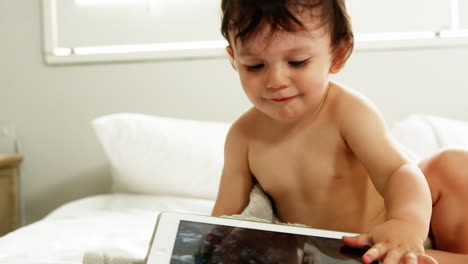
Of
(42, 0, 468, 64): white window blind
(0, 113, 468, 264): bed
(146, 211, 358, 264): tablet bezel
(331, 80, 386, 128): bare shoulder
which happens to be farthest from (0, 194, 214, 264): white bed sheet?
(42, 0, 468, 64): white window blind

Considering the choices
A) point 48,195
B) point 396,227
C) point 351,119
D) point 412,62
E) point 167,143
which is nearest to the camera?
point 396,227

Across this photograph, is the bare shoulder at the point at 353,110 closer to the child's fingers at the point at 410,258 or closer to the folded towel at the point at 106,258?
the child's fingers at the point at 410,258

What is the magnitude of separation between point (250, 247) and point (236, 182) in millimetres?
378

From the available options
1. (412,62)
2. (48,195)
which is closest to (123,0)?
(48,195)

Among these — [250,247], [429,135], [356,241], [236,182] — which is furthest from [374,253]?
[429,135]

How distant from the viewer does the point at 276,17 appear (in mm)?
704

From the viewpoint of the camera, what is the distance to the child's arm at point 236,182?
2.99ft

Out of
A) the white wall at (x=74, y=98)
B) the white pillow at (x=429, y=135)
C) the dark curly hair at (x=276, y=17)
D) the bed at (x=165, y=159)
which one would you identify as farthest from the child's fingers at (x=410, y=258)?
the white wall at (x=74, y=98)

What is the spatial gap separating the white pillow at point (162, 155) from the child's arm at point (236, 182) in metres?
0.51

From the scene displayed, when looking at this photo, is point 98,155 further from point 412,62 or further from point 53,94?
point 412,62

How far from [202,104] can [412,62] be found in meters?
0.73

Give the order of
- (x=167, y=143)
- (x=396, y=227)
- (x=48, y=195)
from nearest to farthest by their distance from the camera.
→ (x=396, y=227)
(x=167, y=143)
(x=48, y=195)

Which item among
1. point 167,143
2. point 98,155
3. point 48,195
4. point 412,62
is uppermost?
point 412,62

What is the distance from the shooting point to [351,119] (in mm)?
800
